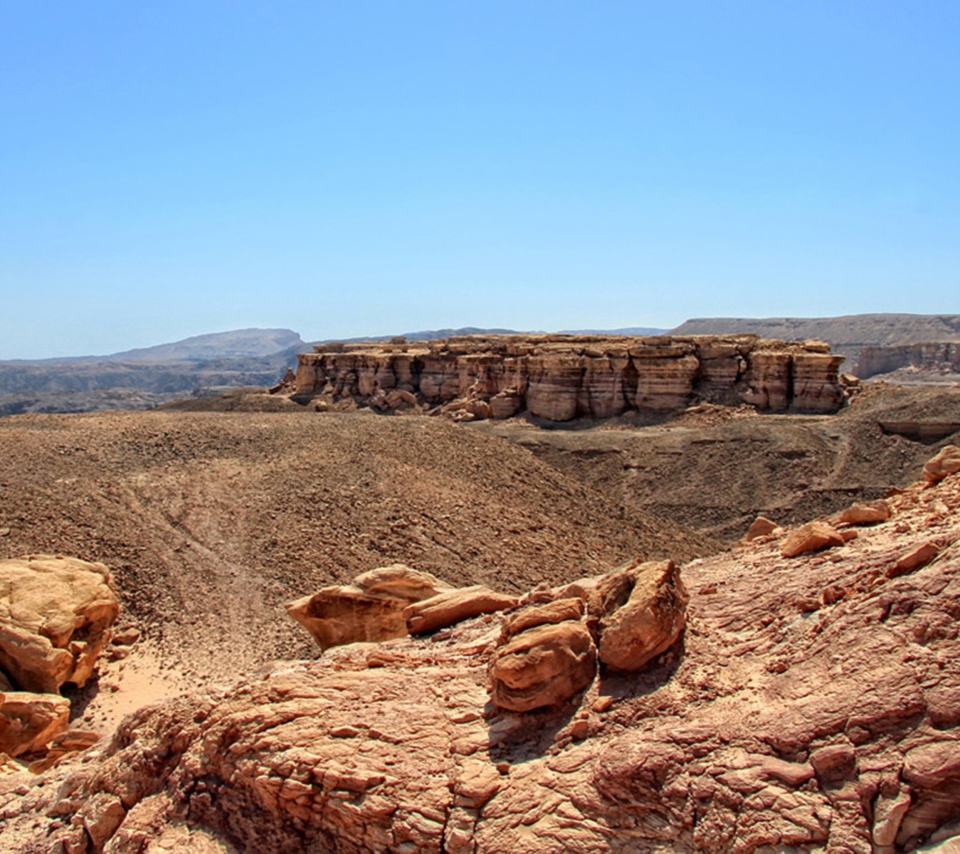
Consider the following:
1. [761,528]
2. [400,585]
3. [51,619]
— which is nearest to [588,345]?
[761,528]

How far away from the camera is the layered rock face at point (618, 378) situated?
137 ft

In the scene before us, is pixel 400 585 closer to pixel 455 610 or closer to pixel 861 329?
pixel 455 610

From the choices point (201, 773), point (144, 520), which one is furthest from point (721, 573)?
point (144, 520)

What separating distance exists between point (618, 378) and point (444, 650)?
36.0m

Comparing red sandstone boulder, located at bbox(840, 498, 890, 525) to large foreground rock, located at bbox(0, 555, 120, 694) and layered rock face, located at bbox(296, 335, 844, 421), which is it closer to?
large foreground rock, located at bbox(0, 555, 120, 694)

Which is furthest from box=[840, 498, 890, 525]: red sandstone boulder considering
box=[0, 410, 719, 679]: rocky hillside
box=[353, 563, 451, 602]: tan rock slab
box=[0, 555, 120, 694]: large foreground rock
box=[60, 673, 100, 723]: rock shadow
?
box=[60, 673, 100, 723]: rock shadow

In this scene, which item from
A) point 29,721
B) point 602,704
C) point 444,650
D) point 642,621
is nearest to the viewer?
point 602,704

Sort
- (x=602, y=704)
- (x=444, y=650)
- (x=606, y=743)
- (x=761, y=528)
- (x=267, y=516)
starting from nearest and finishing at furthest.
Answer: (x=606, y=743)
(x=602, y=704)
(x=444, y=650)
(x=761, y=528)
(x=267, y=516)

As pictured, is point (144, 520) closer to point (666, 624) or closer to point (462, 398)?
point (666, 624)

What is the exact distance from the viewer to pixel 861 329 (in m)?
155

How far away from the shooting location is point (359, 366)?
180 ft

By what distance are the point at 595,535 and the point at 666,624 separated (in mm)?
16314

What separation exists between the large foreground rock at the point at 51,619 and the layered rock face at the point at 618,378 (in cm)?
3071

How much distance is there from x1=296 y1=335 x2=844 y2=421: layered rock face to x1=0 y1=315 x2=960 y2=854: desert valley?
9.34 m
